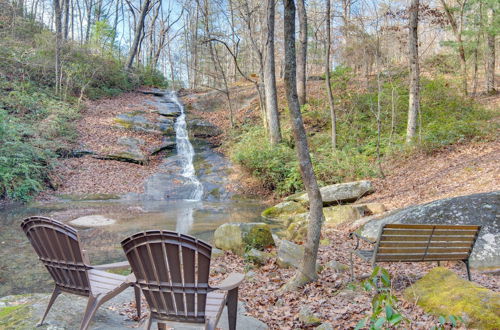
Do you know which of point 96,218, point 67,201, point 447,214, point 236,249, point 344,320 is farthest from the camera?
point 67,201

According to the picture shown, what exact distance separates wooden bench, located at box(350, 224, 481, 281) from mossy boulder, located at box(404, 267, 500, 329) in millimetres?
382

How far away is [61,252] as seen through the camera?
3055mm

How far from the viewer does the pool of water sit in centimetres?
545

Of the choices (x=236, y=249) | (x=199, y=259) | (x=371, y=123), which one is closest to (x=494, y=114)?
(x=371, y=123)

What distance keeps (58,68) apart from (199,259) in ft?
63.6

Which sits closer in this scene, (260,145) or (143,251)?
(143,251)

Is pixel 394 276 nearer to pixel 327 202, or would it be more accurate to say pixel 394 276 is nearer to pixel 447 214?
pixel 447 214

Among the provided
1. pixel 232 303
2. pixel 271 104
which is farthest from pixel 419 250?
pixel 271 104

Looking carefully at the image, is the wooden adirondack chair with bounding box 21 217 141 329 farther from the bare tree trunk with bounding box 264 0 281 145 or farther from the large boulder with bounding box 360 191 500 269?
the bare tree trunk with bounding box 264 0 281 145

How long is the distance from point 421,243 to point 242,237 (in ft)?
10.9

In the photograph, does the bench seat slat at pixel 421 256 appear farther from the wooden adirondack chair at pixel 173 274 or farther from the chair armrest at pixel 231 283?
the wooden adirondack chair at pixel 173 274

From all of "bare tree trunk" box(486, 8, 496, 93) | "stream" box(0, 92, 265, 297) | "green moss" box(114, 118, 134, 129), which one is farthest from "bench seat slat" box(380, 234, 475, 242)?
"bare tree trunk" box(486, 8, 496, 93)

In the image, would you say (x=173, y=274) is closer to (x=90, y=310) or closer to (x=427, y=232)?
(x=90, y=310)

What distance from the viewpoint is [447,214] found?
5688 millimetres
